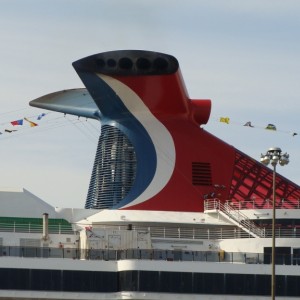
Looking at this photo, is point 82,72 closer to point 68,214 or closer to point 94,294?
point 68,214

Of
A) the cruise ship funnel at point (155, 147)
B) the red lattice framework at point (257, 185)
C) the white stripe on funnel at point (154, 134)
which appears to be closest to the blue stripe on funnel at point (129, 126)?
the cruise ship funnel at point (155, 147)

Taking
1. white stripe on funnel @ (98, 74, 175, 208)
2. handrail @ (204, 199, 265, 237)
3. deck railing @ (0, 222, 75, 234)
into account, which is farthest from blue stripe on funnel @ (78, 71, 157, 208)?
deck railing @ (0, 222, 75, 234)

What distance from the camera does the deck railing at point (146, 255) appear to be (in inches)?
3625

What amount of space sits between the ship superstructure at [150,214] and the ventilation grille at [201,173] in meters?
0.09

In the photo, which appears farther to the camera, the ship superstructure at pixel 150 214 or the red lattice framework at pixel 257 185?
the red lattice framework at pixel 257 185

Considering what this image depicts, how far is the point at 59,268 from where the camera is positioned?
91.4 m

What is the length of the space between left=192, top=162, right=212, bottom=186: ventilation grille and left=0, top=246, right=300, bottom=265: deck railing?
6927mm

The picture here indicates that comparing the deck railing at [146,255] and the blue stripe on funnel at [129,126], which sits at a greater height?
the blue stripe on funnel at [129,126]

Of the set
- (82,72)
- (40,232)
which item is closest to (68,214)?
(40,232)

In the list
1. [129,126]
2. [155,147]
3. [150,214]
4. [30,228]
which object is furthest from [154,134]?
[30,228]

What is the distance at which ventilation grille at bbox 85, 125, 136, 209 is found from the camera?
10031 cm

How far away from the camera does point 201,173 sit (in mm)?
101688

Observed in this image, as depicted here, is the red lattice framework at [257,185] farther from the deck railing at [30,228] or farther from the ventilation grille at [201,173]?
the deck railing at [30,228]

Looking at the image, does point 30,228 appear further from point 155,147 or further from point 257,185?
point 257,185
